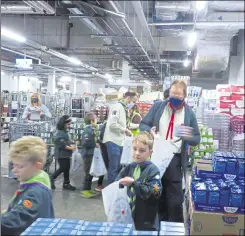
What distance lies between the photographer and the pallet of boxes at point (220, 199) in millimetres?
2262

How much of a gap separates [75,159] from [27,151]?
172 inches

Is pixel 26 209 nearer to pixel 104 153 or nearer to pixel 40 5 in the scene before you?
pixel 104 153

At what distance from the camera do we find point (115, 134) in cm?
498

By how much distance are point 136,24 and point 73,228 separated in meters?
8.00

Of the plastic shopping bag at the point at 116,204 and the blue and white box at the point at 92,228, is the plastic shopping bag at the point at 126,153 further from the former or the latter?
the blue and white box at the point at 92,228

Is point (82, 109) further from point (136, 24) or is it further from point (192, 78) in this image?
point (192, 78)

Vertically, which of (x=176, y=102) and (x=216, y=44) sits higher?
(x=216, y=44)

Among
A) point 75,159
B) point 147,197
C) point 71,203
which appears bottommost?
point 71,203

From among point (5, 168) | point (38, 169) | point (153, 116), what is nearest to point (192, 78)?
point (5, 168)

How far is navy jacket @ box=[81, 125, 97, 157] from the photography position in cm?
541

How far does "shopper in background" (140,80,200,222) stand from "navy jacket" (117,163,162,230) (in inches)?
15.4

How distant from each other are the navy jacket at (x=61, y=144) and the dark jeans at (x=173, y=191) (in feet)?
9.16

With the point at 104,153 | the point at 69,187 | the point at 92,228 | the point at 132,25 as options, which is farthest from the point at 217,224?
the point at 132,25

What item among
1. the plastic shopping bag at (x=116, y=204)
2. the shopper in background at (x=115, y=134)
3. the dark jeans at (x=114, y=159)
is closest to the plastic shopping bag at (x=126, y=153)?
the shopper in background at (x=115, y=134)
